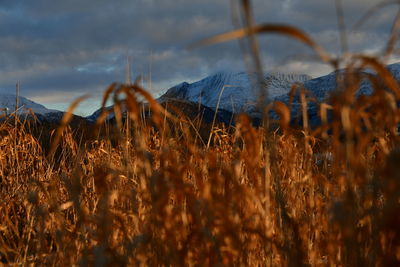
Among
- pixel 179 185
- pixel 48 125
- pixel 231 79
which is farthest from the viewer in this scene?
pixel 231 79

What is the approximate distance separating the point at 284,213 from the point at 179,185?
32 cm

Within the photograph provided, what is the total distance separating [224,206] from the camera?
1.13 metres

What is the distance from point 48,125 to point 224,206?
11455mm

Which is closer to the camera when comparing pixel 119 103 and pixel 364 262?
pixel 119 103

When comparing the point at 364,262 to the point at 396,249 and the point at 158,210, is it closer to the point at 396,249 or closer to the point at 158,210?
the point at 396,249

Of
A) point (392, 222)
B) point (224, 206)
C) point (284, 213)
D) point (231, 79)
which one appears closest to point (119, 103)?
point (224, 206)

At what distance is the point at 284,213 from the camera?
121 centimetres

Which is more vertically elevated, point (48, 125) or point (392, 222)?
point (48, 125)

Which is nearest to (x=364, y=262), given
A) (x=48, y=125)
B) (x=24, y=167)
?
(x=24, y=167)

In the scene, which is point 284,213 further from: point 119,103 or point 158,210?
point 119,103

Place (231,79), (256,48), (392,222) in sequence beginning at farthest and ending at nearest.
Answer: (231,79) < (392,222) < (256,48)

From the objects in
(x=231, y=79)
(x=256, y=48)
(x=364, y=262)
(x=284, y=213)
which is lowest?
(x=364, y=262)

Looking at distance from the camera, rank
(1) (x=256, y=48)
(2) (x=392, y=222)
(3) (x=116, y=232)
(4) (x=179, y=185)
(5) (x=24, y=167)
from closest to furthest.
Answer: (1) (x=256, y=48)
(2) (x=392, y=222)
(4) (x=179, y=185)
(3) (x=116, y=232)
(5) (x=24, y=167)

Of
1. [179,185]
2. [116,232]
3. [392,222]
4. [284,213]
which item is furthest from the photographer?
[116,232]
